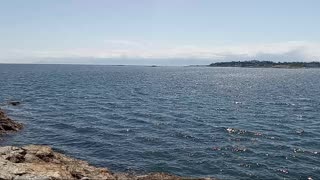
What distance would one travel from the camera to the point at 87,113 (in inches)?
2571

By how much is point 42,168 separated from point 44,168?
0.17 metres

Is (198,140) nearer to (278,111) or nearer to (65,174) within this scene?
(65,174)

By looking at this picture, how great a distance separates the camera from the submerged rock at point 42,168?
75.4 ft

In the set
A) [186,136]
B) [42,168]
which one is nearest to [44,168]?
[42,168]

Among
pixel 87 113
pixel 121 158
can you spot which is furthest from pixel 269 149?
pixel 87 113

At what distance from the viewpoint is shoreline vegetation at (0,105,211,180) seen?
22984 mm

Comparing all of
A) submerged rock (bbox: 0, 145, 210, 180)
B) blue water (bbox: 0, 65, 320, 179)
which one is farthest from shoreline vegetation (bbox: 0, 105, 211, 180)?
blue water (bbox: 0, 65, 320, 179)

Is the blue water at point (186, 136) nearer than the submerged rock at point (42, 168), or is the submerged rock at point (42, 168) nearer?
the submerged rock at point (42, 168)

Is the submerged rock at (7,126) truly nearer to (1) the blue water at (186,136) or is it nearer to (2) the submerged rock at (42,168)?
(1) the blue water at (186,136)

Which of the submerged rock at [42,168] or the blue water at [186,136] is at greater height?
the submerged rock at [42,168]

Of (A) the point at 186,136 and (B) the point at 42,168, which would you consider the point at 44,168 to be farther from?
(A) the point at 186,136

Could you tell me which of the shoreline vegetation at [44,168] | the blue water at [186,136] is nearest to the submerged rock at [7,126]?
the blue water at [186,136]

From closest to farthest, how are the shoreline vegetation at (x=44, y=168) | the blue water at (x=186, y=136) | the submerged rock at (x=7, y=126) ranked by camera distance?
the shoreline vegetation at (x=44, y=168), the blue water at (x=186, y=136), the submerged rock at (x=7, y=126)

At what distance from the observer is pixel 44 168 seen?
24.8 metres
